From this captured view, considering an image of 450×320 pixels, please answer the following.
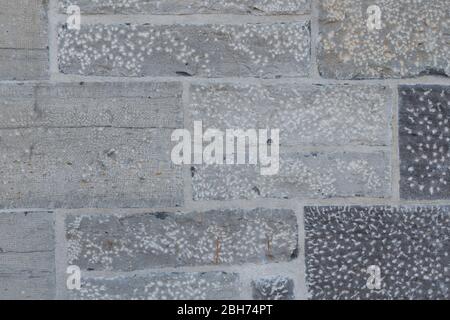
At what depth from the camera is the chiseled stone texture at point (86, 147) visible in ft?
5.25

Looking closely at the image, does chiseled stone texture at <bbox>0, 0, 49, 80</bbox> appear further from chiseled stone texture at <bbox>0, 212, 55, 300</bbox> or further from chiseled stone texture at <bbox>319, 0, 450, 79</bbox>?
chiseled stone texture at <bbox>319, 0, 450, 79</bbox>

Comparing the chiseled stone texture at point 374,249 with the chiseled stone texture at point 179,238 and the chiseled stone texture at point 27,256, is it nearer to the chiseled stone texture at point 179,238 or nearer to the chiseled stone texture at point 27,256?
the chiseled stone texture at point 179,238

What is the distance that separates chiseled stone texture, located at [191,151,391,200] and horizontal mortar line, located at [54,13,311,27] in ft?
1.23

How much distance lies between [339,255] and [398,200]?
229mm

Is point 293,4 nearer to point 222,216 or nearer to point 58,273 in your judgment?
point 222,216

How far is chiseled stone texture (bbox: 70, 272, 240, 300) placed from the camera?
165 cm

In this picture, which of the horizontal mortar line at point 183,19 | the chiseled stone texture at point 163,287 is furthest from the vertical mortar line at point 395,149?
the chiseled stone texture at point 163,287

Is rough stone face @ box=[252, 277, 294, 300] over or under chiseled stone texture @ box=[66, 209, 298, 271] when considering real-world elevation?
under

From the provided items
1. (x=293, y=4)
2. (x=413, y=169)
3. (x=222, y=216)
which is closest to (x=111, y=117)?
(x=222, y=216)

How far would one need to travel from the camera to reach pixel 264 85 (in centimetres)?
162

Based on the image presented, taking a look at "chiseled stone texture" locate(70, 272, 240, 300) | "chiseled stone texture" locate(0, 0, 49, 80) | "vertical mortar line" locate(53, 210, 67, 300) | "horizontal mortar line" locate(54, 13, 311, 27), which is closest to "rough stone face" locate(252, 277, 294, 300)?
"chiseled stone texture" locate(70, 272, 240, 300)

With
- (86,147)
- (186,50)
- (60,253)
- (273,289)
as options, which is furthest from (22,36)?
(273,289)

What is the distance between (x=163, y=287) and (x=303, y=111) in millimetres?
633

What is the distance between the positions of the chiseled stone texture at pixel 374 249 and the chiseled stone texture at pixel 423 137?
0.27ft
